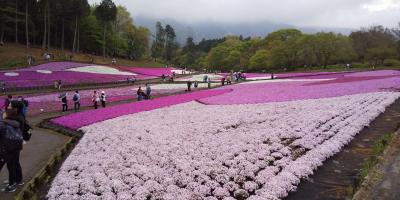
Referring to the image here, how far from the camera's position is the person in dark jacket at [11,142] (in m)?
12.4

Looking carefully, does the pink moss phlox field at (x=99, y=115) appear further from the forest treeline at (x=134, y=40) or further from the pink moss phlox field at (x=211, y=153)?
the forest treeline at (x=134, y=40)

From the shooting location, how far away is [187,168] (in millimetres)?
13531

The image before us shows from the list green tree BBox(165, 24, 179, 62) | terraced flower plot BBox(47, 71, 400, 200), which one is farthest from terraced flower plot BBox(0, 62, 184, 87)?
green tree BBox(165, 24, 179, 62)

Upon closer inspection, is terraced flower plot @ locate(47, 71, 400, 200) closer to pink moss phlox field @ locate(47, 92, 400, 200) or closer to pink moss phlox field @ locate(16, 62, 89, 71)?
pink moss phlox field @ locate(47, 92, 400, 200)

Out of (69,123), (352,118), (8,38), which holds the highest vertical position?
(8,38)

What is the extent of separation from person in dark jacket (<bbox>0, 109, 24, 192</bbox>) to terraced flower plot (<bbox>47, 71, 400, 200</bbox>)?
1.31 metres

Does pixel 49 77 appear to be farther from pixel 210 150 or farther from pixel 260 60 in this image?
pixel 260 60

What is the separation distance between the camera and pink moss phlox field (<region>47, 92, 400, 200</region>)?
38.4ft

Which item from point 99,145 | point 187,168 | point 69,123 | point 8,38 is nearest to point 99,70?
point 8,38

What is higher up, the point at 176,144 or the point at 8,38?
the point at 8,38

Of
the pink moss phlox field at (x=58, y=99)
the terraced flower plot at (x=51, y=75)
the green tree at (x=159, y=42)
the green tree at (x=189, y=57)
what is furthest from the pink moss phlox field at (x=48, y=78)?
the green tree at (x=189, y=57)

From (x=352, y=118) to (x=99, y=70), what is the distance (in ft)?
202

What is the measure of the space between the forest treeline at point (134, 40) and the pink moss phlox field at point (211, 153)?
67.6m

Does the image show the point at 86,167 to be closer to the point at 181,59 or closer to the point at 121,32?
the point at 121,32
